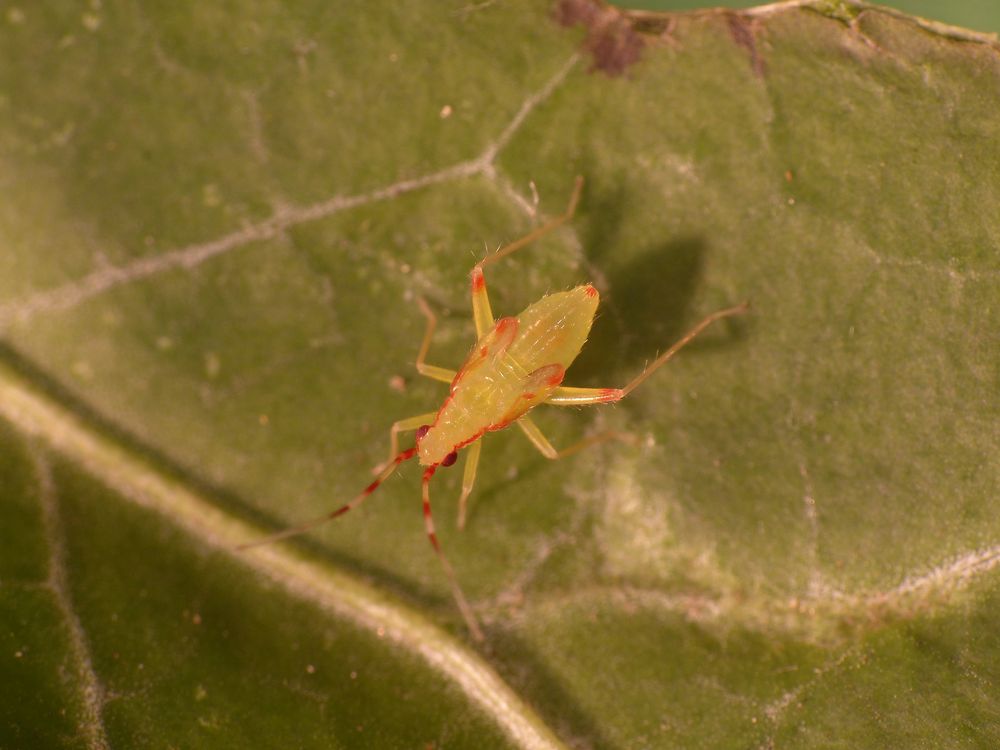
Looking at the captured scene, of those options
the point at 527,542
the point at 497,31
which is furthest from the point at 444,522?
the point at 497,31

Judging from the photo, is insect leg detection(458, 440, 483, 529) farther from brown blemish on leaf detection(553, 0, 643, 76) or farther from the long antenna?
brown blemish on leaf detection(553, 0, 643, 76)

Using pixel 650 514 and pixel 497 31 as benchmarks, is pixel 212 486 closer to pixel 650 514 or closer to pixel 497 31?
pixel 650 514

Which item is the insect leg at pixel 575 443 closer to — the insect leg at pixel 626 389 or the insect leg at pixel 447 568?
the insect leg at pixel 626 389

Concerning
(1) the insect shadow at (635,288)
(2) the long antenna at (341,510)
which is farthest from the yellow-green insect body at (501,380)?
(1) the insect shadow at (635,288)

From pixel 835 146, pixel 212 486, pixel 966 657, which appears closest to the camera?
pixel 966 657

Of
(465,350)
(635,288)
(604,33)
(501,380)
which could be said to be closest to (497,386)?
(501,380)

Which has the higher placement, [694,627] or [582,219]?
[582,219]

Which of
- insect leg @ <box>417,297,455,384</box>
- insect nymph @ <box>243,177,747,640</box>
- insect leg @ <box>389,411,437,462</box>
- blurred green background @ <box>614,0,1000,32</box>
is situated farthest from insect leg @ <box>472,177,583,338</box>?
blurred green background @ <box>614,0,1000,32</box>
